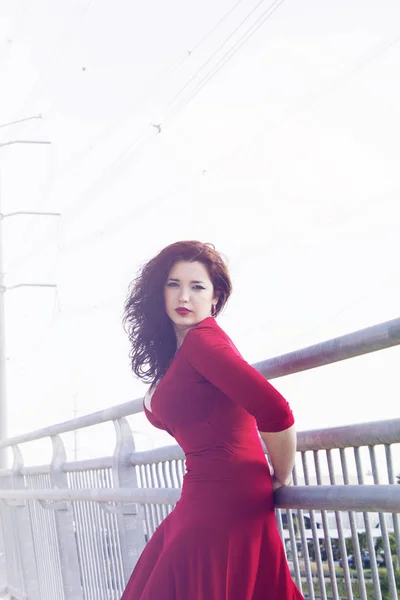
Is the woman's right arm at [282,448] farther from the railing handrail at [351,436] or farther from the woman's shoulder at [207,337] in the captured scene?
the woman's shoulder at [207,337]

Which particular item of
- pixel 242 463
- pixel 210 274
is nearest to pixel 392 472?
pixel 242 463

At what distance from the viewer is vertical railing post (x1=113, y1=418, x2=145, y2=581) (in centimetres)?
398

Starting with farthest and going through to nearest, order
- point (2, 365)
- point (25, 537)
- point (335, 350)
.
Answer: point (2, 365) → point (25, 537) → point (335, 350)

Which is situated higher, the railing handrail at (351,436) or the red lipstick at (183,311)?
the red lipstick at (183,311)

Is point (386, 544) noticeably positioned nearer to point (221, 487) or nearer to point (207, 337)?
point (221, 487)

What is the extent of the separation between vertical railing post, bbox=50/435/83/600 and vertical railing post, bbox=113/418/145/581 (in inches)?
44.7

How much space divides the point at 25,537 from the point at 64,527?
1070mm

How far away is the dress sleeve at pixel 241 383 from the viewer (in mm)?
2352

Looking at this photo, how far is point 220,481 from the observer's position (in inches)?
98.4

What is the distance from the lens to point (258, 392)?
2350mm

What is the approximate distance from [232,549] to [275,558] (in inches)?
4.9

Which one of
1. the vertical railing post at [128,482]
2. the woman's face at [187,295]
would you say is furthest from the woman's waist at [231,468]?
the vertical railing post at [128,482]

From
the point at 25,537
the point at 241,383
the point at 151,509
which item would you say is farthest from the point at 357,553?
the point at 25,537

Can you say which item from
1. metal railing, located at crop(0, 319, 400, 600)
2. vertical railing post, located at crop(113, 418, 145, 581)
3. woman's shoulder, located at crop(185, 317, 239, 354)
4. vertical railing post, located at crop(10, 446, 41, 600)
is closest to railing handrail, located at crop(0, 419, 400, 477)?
metal railing, located at crop(0, 319, 400, 600)
